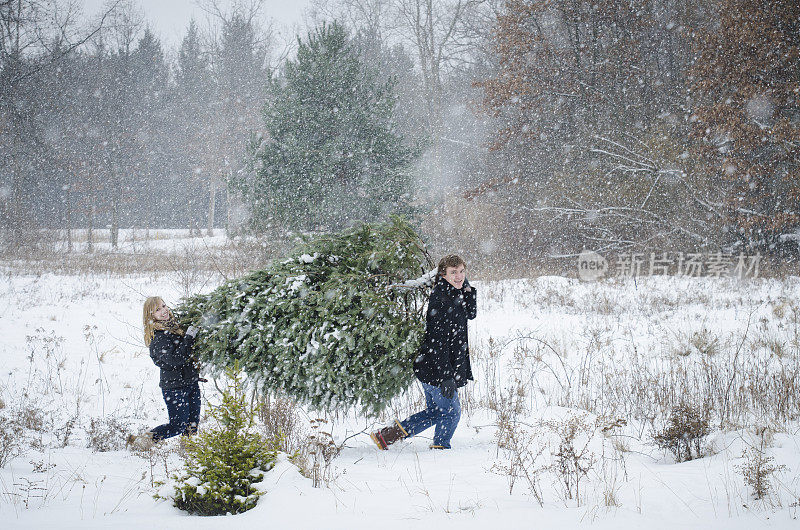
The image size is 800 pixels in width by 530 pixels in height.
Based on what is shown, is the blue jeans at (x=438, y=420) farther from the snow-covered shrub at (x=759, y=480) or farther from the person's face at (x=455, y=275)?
the snow-covered shrub at (x=759, y=480)

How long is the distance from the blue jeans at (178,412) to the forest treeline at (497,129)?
7666mm

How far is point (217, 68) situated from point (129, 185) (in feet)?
45.1

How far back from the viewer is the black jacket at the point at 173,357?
4.62 m

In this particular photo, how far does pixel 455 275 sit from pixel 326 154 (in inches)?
395

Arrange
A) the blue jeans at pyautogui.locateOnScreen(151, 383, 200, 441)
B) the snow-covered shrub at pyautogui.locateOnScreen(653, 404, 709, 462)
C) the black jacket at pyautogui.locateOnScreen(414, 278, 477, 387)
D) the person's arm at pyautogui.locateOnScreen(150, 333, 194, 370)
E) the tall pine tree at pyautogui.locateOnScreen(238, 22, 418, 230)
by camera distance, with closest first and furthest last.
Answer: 1. the black jacket at pyautogui.locateOnScreen(414, 278, 477, 387)
2. the snow-covered shrub at pyautogui.locateOnScreen(653, 404, 709, 462)
3. the person's arm at pyautogui.locateOnScreen(150, 333, 194, 370)
4. the blue jeans at pyautogui.locateOnScreen(151, 383, 200, 441)
5. the tall pine tree at pyautogui.locateOnScreen(238, 22, 418, 230)

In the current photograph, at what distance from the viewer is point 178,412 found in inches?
191

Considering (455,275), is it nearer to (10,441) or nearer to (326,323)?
(326,323)

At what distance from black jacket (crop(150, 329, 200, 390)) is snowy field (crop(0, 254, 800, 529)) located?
692mm

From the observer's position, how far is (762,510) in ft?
10.5

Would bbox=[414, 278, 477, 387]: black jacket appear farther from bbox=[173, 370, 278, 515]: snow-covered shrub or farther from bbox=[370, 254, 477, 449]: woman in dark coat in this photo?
bbox=[173, 370, 278, 515]: snow-covered shrub

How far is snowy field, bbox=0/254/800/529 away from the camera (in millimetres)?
3256

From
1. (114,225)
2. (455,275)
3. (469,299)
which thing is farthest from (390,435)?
(114,225)

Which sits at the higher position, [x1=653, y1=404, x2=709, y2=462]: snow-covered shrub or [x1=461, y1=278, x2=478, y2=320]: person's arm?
[x1=461, y1=278, x2=478, y2=320]: person's arm

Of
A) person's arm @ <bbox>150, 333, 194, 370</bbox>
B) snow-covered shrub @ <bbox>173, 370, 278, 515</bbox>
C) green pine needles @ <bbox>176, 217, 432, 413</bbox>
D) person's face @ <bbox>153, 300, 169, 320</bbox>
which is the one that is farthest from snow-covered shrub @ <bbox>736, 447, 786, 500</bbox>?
person's face @ <bbox>153, 300, 169, 320</bbox>
